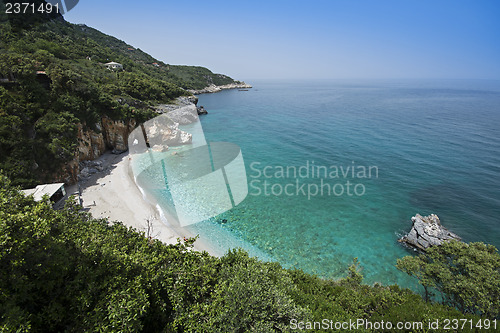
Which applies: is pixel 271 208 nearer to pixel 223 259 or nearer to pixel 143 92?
pixel 223 259

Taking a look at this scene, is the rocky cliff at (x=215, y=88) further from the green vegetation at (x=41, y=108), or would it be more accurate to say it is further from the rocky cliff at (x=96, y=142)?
the rocky cliff at (x=96, y=142)

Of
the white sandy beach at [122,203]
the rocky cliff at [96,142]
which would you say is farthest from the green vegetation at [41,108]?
the white sandy beach at [122,203]

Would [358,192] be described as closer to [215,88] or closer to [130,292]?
[130,292]

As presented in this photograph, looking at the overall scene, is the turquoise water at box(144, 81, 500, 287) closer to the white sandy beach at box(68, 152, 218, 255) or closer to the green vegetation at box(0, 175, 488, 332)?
the white sandy beach at box(68, 152, 218, 255)

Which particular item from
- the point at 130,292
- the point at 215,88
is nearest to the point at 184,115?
the point at 130,292

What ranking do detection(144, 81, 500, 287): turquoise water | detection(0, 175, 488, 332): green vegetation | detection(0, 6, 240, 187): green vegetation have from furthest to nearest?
detection(0, 6, 240, 187): green vegetation, detection(144, 81, 500, 287): turquoise water, detection(0, 175, 488, 332): green vegetation

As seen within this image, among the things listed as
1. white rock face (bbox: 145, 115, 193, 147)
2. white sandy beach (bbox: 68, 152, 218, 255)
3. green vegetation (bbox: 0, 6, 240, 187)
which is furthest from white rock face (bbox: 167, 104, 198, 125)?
white sandy beach (bbox: 68, 152, 218, 255)

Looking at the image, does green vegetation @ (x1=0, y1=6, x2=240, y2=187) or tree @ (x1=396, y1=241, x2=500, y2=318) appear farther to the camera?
green vegetation @ (x1=0, y1=6, x2=240, y2=187)

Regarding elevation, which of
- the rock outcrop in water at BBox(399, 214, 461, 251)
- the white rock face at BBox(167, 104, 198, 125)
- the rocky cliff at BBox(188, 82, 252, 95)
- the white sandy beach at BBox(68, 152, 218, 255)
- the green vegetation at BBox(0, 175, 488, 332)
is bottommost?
the rock outcrop in water at BBox(399, 214, 461, 251)
